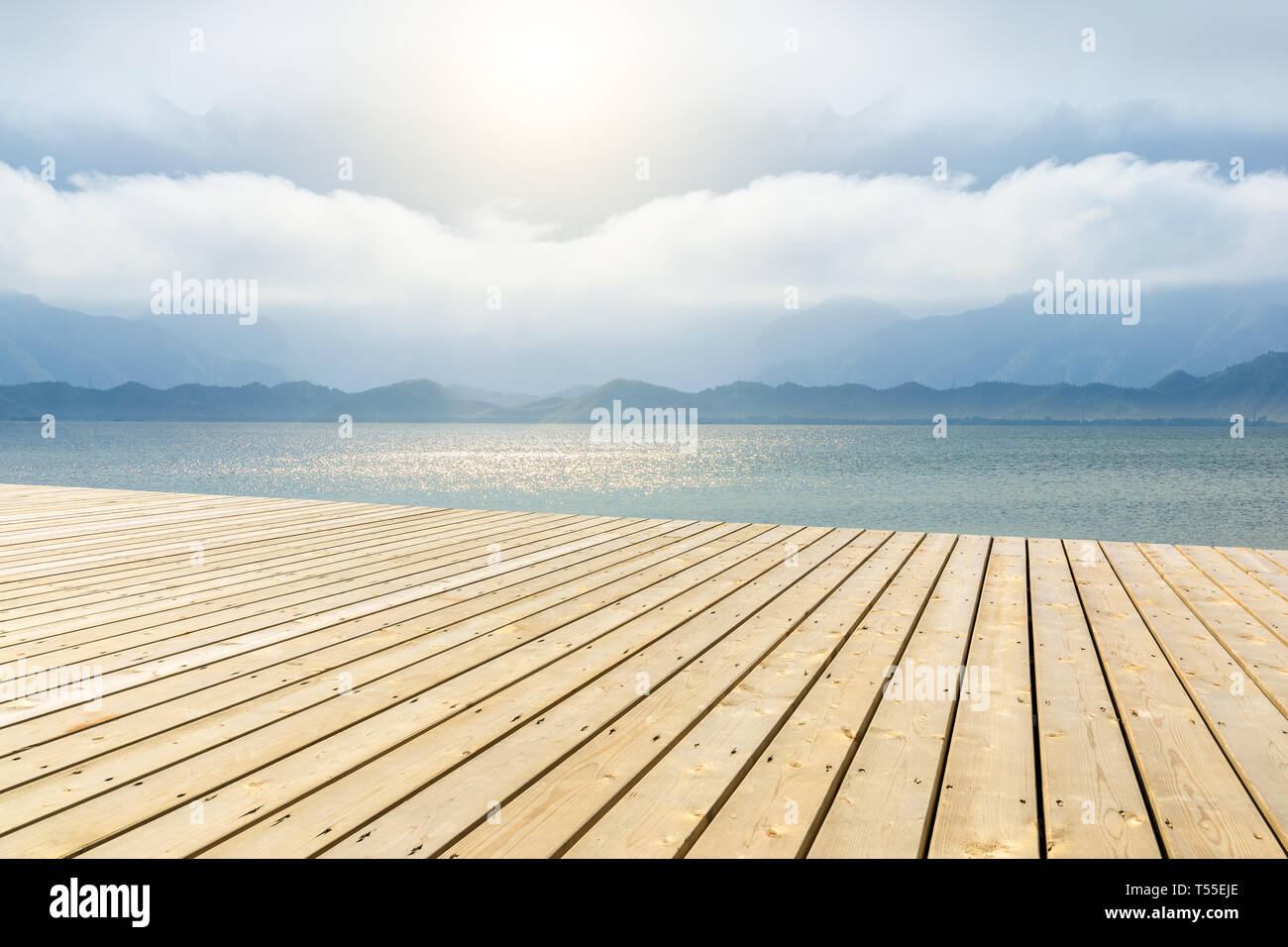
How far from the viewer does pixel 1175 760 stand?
2.01 m

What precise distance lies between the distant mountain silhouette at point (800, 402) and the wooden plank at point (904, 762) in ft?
531

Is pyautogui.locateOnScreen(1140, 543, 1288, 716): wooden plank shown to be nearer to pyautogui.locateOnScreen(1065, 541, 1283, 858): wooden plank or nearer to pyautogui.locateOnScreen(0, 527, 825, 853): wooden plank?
pyautogui.locateOnScreen(1065, 541, 1283, 858): wooden plank

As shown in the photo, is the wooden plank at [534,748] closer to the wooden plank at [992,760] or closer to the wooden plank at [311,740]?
the wooden plank at [311,740]

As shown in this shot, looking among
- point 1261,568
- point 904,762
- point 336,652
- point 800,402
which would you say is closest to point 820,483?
point 1261,568

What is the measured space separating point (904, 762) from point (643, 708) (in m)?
0.77

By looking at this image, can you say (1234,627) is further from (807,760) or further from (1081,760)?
(807,760)

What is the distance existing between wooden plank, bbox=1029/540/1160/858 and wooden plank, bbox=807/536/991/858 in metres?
0.25

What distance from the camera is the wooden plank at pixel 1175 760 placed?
5.35ft

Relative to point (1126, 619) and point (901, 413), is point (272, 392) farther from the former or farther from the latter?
point (1126, 619)

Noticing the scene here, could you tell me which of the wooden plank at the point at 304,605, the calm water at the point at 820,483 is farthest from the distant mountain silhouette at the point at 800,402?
the wooden plank at the point at 304,605
